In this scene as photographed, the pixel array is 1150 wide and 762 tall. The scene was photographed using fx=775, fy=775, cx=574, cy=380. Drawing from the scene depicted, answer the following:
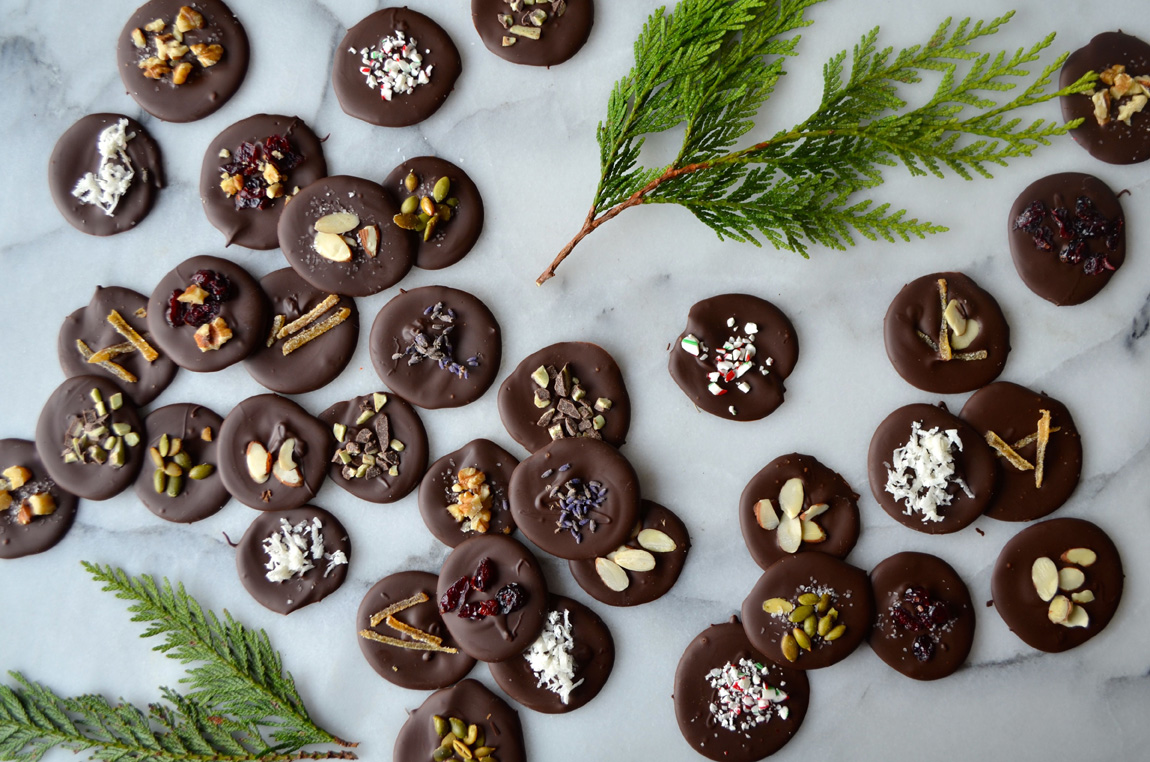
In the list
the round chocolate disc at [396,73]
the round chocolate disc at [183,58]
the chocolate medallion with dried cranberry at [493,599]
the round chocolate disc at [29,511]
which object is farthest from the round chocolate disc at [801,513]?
the round chocolate disc at [29,511]

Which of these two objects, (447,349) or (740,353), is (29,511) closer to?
(447,349)

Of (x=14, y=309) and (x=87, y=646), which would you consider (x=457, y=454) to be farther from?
(x=14, y=309)

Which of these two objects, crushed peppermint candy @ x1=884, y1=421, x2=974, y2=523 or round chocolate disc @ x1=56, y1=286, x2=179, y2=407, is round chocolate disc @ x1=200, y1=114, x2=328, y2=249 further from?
crushed peppermint candy @ x1=884, y1=421, x2=974, y2=523

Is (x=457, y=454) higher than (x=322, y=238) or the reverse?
the reverse

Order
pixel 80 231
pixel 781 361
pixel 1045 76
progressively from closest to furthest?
pixel 1045 76, pixel 781 361, pixel 80 231

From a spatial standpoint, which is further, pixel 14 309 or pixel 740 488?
pixel 14 309

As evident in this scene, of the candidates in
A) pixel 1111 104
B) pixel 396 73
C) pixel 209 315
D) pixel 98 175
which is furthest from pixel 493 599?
pixel 1111 104

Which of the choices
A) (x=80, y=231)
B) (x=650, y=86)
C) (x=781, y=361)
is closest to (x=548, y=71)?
(x=650, y=86)
